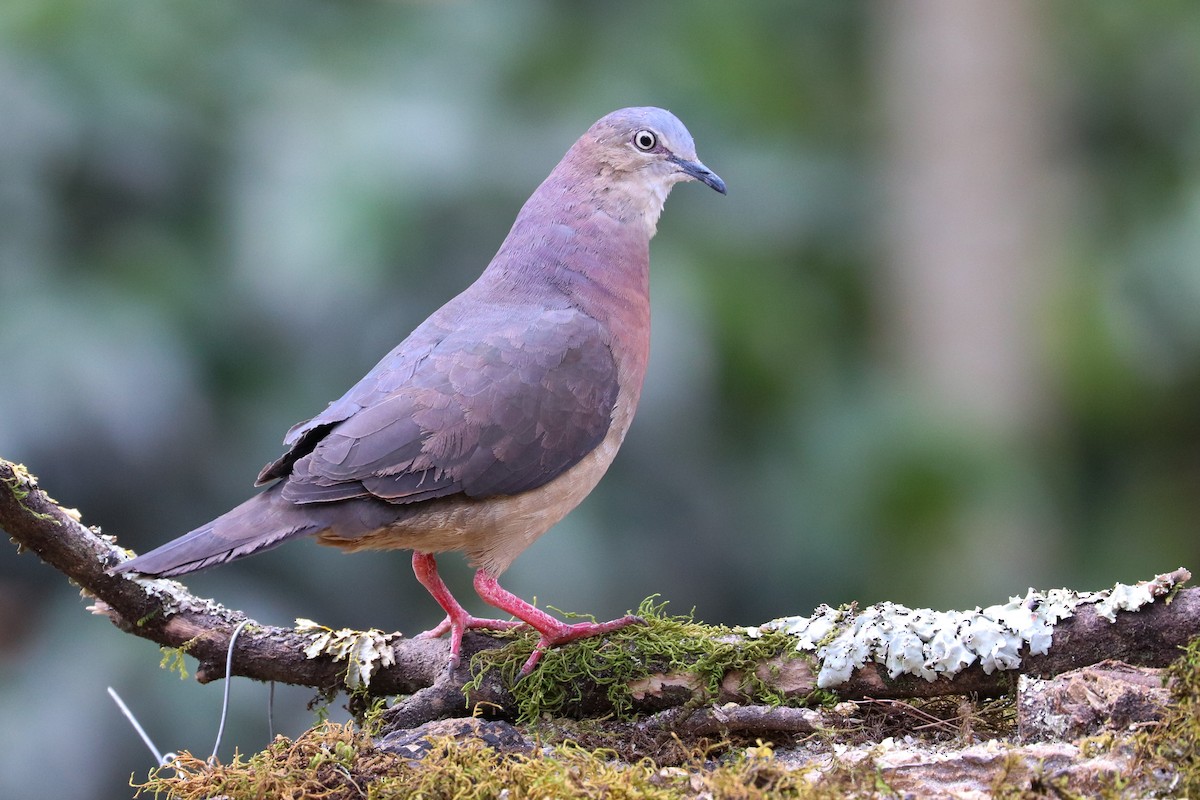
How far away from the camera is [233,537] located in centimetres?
356

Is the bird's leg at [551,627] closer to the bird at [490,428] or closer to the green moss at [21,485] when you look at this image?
the bird at [490,428]

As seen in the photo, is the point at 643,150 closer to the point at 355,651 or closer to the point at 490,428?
the point at 490,428

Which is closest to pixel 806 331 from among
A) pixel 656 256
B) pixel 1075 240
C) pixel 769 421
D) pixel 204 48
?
pixel 769 421

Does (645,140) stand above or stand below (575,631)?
above

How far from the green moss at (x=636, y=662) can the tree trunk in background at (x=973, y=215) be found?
5.51m

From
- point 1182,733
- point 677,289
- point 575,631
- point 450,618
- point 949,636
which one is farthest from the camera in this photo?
point 677,289

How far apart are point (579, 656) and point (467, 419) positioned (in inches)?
32.4

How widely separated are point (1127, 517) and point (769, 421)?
2802mm

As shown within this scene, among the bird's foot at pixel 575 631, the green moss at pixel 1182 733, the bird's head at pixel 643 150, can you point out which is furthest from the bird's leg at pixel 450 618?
the green moss at pixel 1182 733

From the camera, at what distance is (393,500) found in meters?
3.82

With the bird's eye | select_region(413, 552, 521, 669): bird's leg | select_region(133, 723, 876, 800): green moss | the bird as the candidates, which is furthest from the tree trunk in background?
select_region(133, 723, 876, 800): green moss

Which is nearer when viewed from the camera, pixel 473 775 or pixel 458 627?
pixel 473 775

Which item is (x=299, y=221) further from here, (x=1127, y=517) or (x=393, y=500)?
(x=1127, y=517)

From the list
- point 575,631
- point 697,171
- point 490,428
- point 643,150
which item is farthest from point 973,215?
point 575,631
